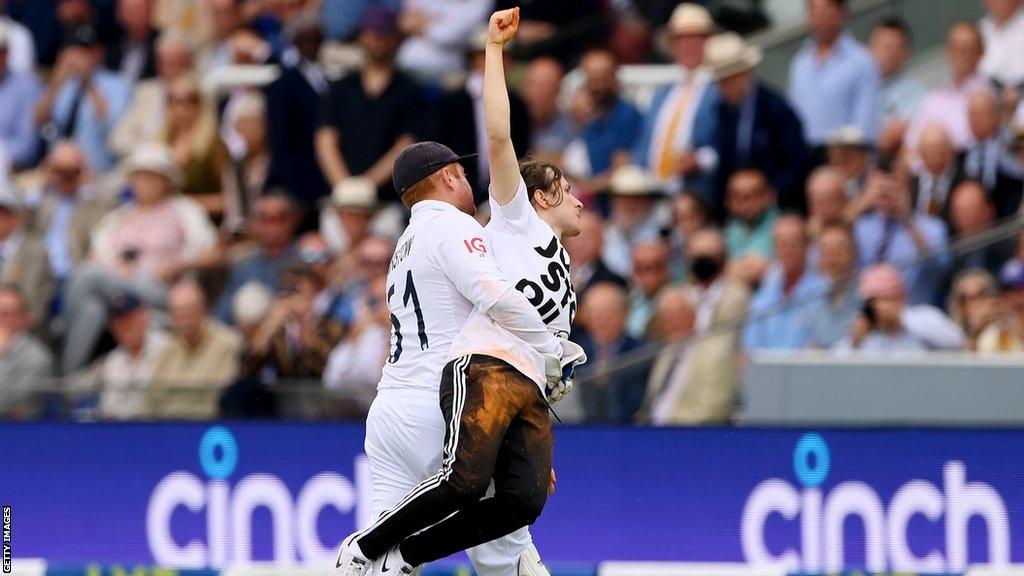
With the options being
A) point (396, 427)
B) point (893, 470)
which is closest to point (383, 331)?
point (893, 470)

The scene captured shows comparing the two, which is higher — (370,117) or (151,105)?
(151,105)

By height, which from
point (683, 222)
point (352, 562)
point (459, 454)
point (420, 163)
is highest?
point (420, 163)

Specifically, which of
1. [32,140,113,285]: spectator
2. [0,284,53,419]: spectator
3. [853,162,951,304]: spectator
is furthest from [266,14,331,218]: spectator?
[853,162,951,304]: spectator

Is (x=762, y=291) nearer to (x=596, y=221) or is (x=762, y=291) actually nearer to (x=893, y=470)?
(x=596, y=221)

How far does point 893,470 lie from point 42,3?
29.1 ft

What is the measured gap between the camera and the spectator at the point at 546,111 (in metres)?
13.3

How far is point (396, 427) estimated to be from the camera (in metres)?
7.23

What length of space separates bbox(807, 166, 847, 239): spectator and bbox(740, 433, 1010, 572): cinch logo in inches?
76.5

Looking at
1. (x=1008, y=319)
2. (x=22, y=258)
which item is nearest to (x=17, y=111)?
(x=22, y=258)

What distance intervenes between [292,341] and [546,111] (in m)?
2.76

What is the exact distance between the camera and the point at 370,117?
13.2 meters

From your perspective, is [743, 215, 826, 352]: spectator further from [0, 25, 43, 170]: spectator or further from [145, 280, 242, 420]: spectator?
[0, 25, 43, 170]: spectator

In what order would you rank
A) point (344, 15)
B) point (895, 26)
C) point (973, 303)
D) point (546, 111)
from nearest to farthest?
point (973, 303) → point (895, 26) → point (546, 111) → point (344, 15)

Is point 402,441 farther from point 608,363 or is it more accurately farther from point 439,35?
point 439,35
